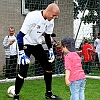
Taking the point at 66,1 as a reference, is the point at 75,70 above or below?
below

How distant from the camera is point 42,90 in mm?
7328

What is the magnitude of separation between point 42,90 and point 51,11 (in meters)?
2.28

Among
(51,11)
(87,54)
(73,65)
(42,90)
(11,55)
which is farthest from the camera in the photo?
(87,54)

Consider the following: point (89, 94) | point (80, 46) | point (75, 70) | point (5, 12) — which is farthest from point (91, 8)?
point (75, 70)

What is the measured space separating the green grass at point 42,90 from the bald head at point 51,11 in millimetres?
1570

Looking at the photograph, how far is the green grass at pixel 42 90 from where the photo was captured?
6488 mm

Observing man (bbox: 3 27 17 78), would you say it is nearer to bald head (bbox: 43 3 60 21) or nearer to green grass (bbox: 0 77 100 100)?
green grass (bbox: 0 77 100 100)

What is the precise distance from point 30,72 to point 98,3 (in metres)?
2.87

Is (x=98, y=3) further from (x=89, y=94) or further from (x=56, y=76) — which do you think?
Result: (x=89, y=94)

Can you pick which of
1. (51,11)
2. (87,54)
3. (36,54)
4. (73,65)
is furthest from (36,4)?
(73,65)

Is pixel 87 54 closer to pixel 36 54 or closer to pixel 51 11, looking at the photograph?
pixel 36 54

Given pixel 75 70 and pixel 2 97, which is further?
pixel 2 97

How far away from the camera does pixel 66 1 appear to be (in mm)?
11336

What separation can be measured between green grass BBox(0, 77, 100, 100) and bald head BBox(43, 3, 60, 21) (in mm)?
1570
